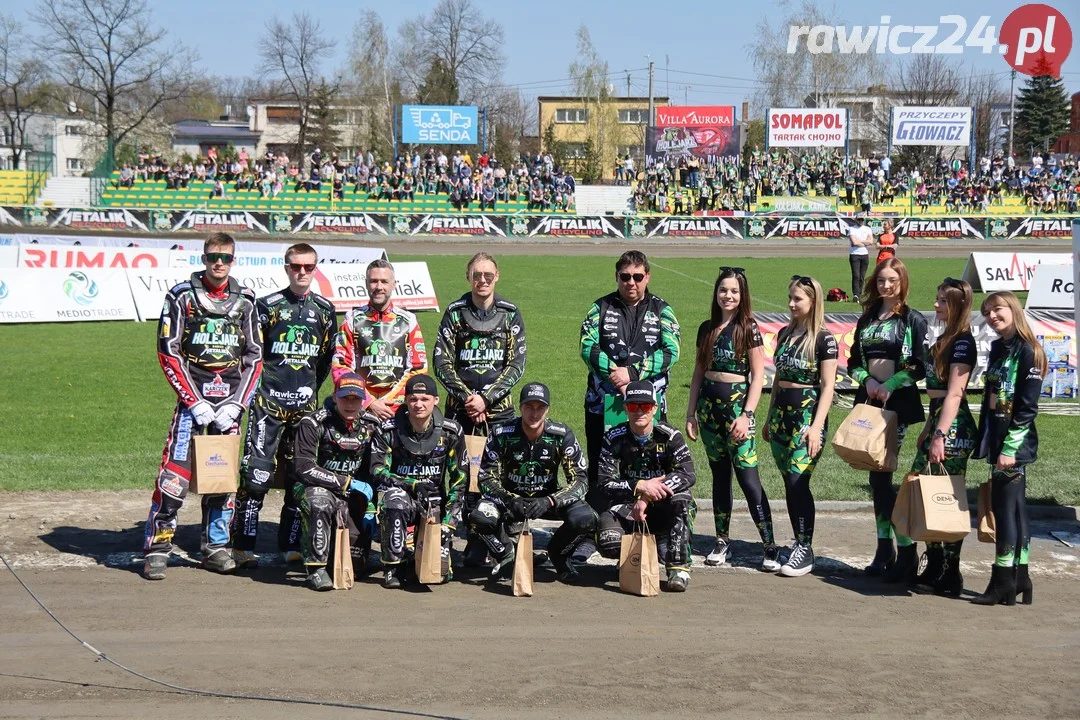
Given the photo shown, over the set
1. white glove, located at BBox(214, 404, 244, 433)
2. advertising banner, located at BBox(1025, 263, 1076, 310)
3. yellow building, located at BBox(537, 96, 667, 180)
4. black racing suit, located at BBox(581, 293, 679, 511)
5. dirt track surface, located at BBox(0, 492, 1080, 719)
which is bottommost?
dirt track surface, located at BBox(0, 492, 1080, 719)

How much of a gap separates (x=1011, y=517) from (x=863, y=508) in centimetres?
249

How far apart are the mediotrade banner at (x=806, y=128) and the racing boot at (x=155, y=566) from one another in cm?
4795

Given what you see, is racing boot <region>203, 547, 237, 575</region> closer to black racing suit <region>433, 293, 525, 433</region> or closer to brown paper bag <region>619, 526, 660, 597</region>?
black racing suit <region>433, 293, 525, 433</region>

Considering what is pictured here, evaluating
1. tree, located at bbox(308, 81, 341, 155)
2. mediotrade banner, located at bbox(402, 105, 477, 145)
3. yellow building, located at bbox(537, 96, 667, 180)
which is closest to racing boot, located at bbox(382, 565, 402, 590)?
mediotrade banner, located at bbox(402, 105, 477, 145)

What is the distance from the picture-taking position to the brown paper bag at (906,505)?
670cm

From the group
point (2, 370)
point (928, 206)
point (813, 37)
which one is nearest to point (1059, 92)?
point (813, 37)

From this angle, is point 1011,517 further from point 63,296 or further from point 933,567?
point 63,296

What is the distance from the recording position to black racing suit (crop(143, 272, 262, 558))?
710cm

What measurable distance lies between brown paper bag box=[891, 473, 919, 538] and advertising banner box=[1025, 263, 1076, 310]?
975cm

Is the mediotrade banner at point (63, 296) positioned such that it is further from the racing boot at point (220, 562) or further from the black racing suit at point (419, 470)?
the black racing suit at point (419, 470)

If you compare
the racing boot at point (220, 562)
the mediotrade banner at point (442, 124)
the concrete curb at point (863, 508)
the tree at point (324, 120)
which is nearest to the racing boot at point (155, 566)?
the racing boot at point (220, 562)

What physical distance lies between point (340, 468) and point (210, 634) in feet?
5.05

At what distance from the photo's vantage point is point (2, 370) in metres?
15.2

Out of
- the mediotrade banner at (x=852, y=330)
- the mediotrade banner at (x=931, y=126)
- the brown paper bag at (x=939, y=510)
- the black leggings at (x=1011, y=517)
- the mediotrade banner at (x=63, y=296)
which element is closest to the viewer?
the brown paper bag at (x=939, y=510)
